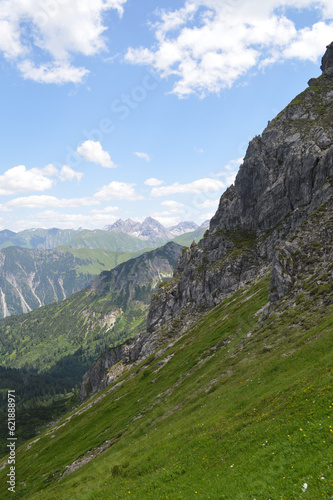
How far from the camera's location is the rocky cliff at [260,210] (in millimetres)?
121312

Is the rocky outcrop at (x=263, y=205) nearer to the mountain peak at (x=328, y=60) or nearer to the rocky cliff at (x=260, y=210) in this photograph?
the rocky cliff at (x=260, y=210)

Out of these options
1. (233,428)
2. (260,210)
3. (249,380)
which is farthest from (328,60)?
(233,428)

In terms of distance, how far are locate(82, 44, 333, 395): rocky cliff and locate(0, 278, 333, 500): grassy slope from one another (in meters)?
52.7

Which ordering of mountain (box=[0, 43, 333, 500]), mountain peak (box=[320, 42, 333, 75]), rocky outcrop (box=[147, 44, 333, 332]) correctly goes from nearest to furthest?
mountain (box=[0, 43, 333, 500]) → rocky outcrop (box=[147, 44, 333, 332]) → mountain peak (box=[320, 42, 333, 75])

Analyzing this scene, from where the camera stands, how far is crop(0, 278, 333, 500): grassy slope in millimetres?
18938

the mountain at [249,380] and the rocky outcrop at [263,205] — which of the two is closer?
the mountain at [249,380]

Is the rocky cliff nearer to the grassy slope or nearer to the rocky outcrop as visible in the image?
the rocky outcrop

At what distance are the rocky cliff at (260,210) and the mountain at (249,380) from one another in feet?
2.68

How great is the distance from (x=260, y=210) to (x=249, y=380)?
399 ft

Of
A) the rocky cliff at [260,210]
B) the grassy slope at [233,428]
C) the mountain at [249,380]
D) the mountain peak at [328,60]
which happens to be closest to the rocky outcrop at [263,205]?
the rocky cliff at [260,210]

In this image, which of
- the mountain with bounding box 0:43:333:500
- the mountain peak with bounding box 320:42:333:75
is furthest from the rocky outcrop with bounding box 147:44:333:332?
the mountain with bounding box 0:43:333:500

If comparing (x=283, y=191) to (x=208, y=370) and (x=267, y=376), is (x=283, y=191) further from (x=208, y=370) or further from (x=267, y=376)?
(x=267, y=376)

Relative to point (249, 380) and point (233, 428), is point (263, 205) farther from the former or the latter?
point (233, 428)

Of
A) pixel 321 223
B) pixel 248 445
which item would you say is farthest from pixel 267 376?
pixel 321 223
